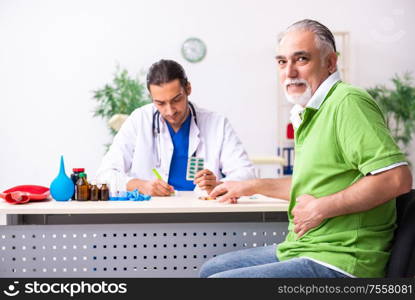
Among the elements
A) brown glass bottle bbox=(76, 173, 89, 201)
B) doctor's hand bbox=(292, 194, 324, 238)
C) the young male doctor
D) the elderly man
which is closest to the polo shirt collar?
the elderly man

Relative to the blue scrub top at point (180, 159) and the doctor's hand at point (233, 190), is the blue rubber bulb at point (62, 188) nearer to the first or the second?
the doctor's hand at point (233, 190)

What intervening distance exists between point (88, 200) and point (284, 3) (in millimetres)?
5708

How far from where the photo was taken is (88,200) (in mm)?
2686

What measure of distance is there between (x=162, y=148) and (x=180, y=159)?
12 centimetres

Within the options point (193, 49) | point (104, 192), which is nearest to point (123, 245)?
point (104, 192)

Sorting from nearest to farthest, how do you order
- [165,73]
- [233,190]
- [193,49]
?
1. [233,190]
2. [165,73]
3. [193,49]

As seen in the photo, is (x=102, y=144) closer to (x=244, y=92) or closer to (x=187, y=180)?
(x=244, y=92)

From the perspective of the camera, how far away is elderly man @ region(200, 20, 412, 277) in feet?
5.62

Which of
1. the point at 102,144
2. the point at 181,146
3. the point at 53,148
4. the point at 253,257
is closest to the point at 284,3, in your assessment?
the point at 102,144

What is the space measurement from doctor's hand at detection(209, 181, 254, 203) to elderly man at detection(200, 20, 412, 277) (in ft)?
1.60

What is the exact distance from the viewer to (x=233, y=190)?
2533 millimetres

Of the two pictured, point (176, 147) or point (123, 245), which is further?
point (176, 147)

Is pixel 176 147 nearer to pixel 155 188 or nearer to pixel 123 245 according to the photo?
pixel 155 188

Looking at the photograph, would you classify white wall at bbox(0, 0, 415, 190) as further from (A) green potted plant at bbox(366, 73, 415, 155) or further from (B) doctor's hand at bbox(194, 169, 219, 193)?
(B) doctor's hand at bbox(194, 169, 219, 193)
